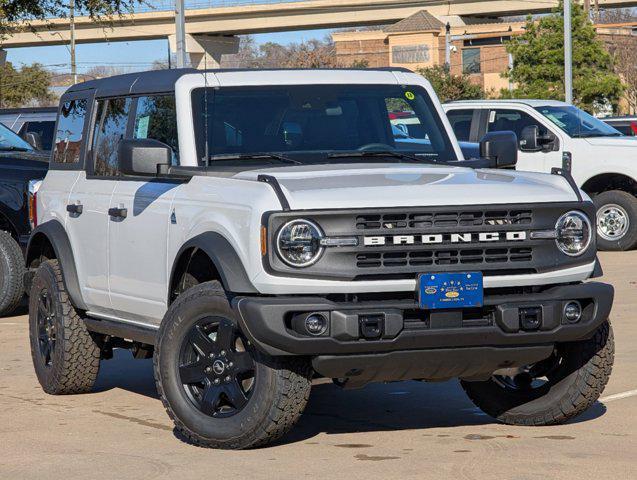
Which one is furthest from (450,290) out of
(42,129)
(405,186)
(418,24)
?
(418,24)

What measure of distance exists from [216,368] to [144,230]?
3.94ft

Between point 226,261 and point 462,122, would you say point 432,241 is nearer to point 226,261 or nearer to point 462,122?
point 226,261

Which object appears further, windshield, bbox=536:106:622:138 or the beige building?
the beige building

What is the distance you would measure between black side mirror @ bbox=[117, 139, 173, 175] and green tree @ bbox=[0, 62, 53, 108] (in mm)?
68084

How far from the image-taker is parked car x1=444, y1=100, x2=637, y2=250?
18719 millimetres

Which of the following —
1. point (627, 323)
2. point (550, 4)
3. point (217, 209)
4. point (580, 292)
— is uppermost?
point (550, 4)

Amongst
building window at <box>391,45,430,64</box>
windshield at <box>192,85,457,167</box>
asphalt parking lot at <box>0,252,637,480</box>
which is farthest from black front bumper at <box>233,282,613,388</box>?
building window at <box>391,45,430,64</box>

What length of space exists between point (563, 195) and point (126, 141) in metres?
2.28

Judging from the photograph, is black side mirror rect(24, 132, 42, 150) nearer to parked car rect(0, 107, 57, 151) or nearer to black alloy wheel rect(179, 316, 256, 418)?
parked car rect(0, 107, 57, 151)

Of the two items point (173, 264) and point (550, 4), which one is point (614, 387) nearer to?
point (173, 264)

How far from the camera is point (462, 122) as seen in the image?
1941 centimetres

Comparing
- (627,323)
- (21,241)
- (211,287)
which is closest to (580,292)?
(211,287)

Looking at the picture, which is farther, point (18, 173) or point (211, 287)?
point (18, 173)

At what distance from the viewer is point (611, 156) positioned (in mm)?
18719
